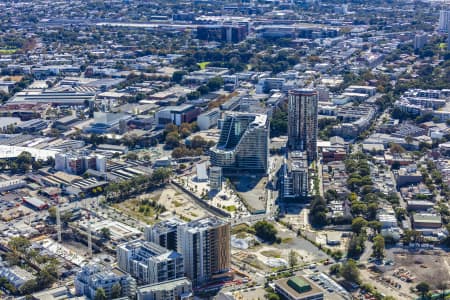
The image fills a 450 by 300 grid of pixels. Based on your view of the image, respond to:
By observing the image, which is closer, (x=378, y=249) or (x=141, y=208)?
(x=378, y=249)

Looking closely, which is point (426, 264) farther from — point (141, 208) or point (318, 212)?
point (141, 208)

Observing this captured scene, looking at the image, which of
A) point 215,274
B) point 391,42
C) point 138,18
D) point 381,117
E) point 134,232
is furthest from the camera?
point 138,18

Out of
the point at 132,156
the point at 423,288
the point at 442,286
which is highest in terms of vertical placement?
the point at 132,156

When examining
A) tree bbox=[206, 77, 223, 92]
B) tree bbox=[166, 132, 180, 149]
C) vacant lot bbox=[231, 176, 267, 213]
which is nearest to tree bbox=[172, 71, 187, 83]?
tree bbox=[206, 77, 223, 92]

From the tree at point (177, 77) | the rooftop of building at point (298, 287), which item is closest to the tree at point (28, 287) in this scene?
the rooftop of building at point (298, 287)

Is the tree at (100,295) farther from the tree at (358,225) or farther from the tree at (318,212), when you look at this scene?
the tree at (358,225)

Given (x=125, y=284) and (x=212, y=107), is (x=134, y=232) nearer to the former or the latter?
(x=125, y=284)

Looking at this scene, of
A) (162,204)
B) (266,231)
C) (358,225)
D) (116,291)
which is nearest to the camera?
(116,291)

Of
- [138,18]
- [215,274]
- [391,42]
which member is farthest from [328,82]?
[138,18]

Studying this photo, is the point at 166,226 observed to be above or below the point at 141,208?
above

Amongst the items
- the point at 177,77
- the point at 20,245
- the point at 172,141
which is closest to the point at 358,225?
the point at 20,245
